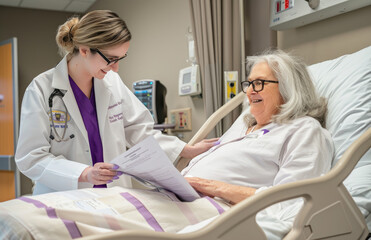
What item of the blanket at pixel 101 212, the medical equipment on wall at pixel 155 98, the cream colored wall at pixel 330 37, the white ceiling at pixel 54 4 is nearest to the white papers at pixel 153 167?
the blanket at pixel 101 212

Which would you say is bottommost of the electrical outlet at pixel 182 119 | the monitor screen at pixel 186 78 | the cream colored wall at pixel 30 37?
the electrical outlet at pixel 182 119

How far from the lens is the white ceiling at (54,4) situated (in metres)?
5.05

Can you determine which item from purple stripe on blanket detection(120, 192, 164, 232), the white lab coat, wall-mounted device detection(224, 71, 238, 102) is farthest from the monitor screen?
purple stripe on blanket detection(120, 192, 164, 232)

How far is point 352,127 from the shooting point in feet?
4.89

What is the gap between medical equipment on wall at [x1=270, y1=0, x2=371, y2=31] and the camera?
1.83 m

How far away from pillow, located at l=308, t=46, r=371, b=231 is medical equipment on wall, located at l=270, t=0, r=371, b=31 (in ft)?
0.90

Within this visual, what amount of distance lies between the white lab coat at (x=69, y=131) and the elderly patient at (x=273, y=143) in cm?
41

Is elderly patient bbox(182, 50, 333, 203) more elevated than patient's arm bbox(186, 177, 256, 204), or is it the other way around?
elderly patient bbox(182, 50, 333, 203)

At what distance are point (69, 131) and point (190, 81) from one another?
52.8 inches

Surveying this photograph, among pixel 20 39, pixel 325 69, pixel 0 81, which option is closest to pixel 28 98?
pixel 325 69

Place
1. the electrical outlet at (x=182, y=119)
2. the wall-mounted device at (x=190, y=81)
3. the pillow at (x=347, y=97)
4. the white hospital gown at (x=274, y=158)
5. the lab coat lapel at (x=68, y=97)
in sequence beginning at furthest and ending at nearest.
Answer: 1. the electrical outlet at (x=182, y=119)
2. the wall-mounted device at (x=190, y=81)
3. the lab coat lapel at (x=68, y=97)
4. the pillow at (x=347, y=97)
5. the white hospital gown at (x=274, y=158)

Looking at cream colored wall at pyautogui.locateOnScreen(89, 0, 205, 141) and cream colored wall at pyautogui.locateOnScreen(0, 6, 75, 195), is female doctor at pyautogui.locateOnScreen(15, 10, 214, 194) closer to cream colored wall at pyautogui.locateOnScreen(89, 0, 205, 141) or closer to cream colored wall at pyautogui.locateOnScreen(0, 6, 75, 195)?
cream colored wall at pyautogui.locateOnScreen(89, 0, 205, 141)

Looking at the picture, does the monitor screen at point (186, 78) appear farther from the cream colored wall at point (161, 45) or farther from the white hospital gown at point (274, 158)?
the white hospital gown at point (274, 158)

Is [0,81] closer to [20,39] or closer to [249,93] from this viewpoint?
[20,39]
